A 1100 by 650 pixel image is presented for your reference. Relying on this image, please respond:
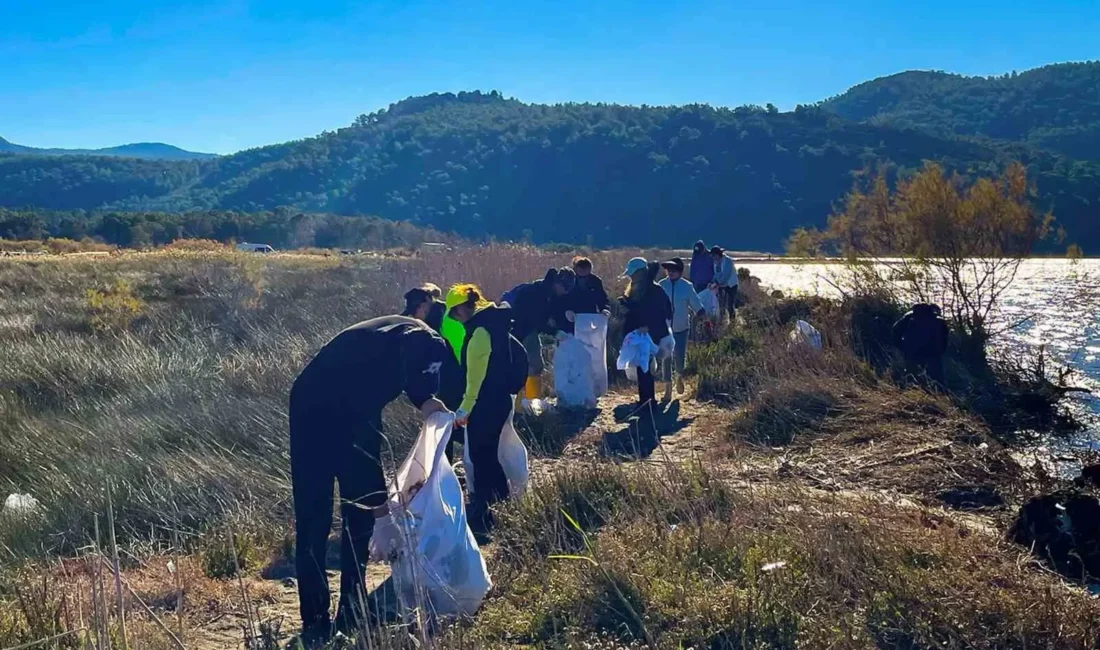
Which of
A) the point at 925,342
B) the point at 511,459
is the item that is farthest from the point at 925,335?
the point at 511,459

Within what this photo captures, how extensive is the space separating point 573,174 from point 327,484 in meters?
77.4

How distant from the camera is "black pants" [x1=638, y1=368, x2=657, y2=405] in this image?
30.8 feet

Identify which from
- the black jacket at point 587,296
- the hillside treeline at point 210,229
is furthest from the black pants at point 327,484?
the hillside treeline at point 210,229

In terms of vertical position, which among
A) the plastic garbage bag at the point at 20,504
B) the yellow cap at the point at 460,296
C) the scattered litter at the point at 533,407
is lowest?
the plastic garbage bag at the point at 20,504

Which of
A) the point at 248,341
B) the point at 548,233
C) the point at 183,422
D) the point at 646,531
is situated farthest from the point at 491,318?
the point at 548,233

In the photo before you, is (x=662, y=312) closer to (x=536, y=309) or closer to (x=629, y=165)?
(x=536, y=309)

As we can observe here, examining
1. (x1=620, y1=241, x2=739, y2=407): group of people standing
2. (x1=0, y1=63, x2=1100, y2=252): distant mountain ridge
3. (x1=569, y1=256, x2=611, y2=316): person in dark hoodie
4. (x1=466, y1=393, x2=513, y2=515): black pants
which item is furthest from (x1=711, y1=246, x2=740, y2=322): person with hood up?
(x1=0, y1=63, x2=1100, y2=252): distant mountain ridge

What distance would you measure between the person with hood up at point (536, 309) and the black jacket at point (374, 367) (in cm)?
339

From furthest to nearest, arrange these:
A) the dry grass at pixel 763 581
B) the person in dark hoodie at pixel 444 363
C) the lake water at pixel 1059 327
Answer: the lake water at pixel 1059 327 → the person in dark hoodie at pixel 444 363 → the dry grass at pixel 763 581

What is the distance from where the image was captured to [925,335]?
399 inches

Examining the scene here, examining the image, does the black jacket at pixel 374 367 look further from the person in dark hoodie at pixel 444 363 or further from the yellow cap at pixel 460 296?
the yellow cap at pixel 460 296

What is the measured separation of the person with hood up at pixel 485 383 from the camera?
5754mm

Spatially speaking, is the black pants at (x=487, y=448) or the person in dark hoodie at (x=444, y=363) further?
the black pants at (x=487, y=448)

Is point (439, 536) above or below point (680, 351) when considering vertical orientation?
above
